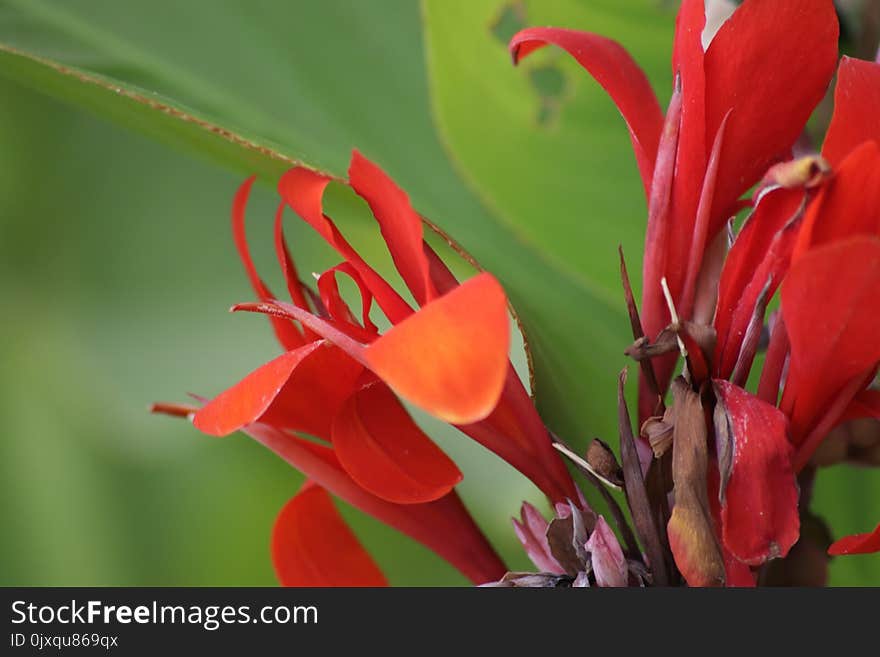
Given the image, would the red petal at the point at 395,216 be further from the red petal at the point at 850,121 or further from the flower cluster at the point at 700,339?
the red petal at the point at 850,121

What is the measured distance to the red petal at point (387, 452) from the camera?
335 millimetres

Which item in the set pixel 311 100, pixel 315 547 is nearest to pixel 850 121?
pixel 315 547

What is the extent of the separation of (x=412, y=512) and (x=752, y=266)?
0.16 metres

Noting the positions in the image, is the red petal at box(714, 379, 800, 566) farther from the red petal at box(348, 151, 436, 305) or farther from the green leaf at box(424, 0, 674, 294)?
the green leaf at box(424, 0, 674, 294)

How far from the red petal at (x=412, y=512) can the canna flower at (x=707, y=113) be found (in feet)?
0.37

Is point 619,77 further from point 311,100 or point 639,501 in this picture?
point 311,100

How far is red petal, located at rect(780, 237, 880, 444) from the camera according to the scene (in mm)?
263

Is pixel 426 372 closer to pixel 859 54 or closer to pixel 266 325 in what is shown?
pixel 859 54

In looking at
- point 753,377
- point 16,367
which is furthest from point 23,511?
point 753,377

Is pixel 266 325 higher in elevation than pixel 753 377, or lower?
lower

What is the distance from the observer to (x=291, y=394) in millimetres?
350

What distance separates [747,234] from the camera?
32cm

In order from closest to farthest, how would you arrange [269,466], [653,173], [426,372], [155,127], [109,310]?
[426,372]
[653,173]
[155,127]
[269,466]
[109,310]

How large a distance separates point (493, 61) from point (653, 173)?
0.29 meters
